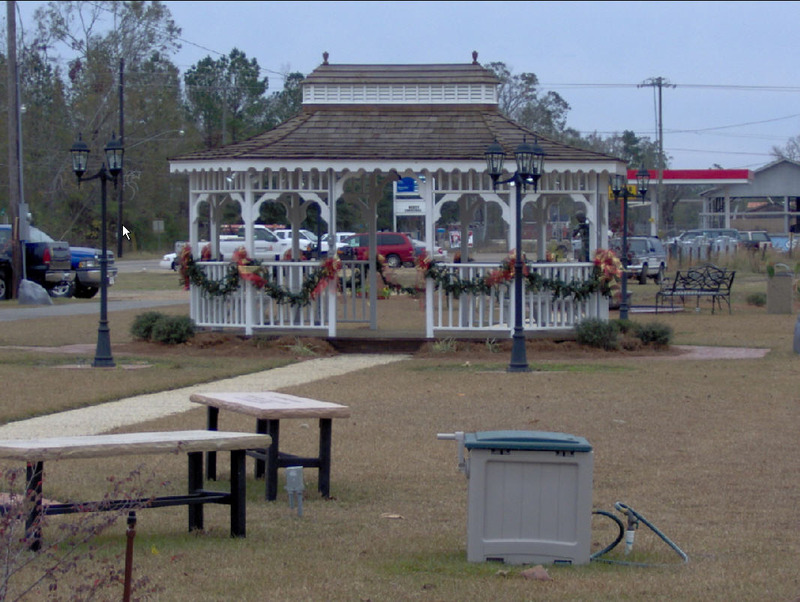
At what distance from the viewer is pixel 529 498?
5.87 metres

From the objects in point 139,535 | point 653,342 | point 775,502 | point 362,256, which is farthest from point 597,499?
point 362,256

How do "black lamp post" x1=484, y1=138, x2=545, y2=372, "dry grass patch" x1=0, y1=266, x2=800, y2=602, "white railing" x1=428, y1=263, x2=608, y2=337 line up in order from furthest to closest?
"white railing" x1=428, y1=263, x2=608, y2=337, "black lamp post" x1=484, y1=138, x2=545, y2=372, "dry grass patch" x1=0, y1=266, x2=800, y2=602

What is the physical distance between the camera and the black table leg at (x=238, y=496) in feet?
21.4

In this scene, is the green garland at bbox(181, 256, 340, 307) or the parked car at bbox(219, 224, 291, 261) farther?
the parked car at bbox(219, 224, 291, 261)

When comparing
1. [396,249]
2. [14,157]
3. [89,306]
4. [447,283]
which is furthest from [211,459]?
[396,249]

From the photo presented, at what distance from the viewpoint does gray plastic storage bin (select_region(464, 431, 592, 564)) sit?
5816 mm

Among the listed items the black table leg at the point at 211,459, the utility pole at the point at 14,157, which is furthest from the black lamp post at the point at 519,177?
the utility pole at the point at 14,157

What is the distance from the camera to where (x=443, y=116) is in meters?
19.1

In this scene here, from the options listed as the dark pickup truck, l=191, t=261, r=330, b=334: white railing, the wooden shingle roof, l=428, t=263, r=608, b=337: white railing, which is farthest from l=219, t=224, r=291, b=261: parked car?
l=428, t=263, r=608, b=337: white railing

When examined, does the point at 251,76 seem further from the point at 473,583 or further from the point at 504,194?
the point at 473,583

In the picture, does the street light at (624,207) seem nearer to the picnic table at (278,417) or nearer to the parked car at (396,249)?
the picnic table at (278,417)

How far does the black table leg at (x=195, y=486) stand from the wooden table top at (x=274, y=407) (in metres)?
0.77

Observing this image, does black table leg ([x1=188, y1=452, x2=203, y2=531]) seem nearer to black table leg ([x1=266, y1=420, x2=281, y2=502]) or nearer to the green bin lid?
black table leg ([x1=266, y1=420, x2=281, y2=502])

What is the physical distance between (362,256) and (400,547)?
2621cm
